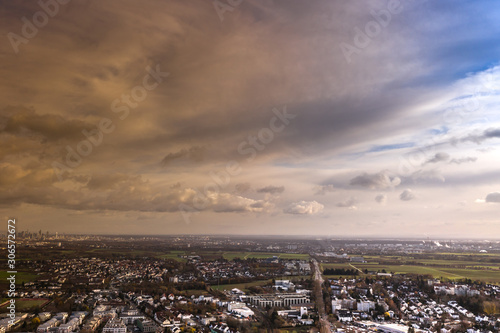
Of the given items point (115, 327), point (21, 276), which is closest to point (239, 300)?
point (115, 327)

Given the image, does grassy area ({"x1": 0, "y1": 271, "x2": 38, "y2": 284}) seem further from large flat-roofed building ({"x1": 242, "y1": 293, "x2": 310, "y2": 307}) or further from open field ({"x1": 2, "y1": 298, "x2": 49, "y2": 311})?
large flat-roofed building ({"x1": 242, "y1": 293, "x2": 310, "y2": 307})

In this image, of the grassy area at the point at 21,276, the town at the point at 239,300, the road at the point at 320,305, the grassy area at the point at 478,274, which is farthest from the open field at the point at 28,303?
the grassy area at the point at 478,274

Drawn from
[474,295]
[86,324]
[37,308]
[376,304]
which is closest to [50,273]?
[37,308]

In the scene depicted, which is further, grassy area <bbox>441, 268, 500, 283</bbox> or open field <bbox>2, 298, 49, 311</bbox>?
grassy area <bbox>441, 268, 500, 283</bbox>

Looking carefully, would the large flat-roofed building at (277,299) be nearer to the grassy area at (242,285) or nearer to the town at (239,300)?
the town at (239,300)

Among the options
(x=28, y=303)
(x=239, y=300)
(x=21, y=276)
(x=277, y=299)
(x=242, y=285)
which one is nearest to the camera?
(x=28, y=303)

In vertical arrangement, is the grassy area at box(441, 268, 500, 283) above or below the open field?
below

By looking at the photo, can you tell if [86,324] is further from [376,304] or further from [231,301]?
[376,304]

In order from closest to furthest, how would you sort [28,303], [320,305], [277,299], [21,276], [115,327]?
[115,327] < [28,303] < [320,305] < [277,299] < [21,276]

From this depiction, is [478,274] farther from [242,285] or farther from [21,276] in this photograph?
[21,276]

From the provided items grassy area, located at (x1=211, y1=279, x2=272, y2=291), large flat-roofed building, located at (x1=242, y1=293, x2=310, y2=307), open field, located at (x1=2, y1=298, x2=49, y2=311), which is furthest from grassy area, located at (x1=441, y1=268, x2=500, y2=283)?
open field, located at (x1=2, y1=298, x2=49, y2=311)

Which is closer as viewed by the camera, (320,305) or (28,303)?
(28,303)
